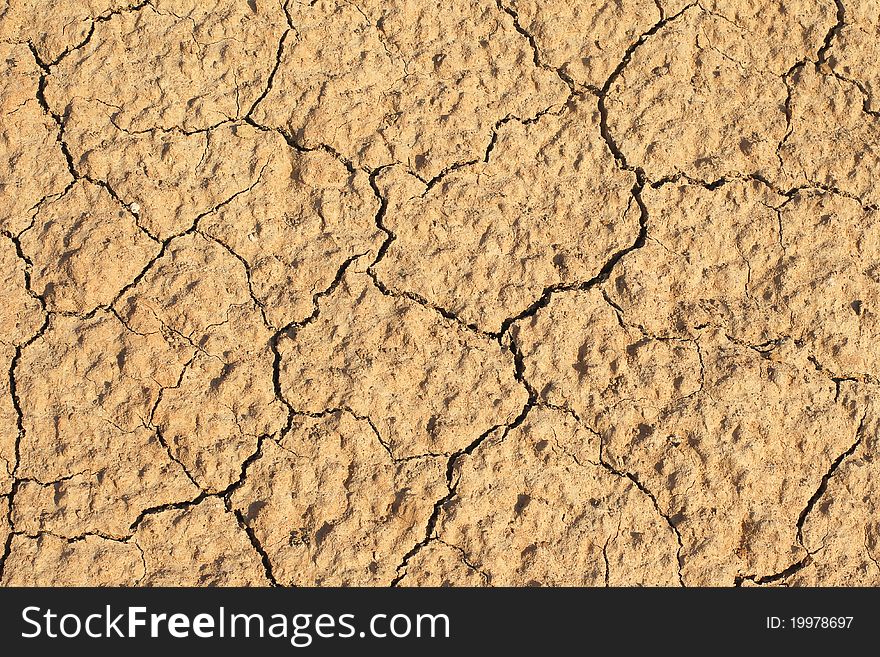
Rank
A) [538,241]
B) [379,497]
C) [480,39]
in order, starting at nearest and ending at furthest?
[379,497] < [538,241] < [480,39]

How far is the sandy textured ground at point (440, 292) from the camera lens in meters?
2.64

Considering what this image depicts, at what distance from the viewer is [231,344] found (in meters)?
2.78

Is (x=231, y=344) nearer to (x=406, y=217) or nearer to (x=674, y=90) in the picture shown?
(x=406, y=217)

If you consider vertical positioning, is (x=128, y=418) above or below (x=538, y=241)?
below

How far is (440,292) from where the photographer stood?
285 centimetres

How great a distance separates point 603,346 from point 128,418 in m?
1.58

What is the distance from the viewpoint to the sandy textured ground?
2645mm

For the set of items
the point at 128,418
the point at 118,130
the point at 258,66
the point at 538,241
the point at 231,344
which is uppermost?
the point at 258,66

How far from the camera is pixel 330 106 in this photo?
9.92 feet

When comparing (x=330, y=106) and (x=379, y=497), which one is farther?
(x=330, y=106)

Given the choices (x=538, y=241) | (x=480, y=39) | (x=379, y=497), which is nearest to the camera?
(x=379, y=497)

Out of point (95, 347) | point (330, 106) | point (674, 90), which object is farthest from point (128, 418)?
point (674, 90)

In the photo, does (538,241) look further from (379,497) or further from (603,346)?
(379,497)

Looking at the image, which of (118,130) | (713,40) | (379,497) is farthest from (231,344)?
(713,40)
